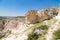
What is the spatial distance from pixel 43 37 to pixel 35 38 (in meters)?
1.22

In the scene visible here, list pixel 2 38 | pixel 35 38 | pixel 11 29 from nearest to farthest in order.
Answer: pixel 35 38, pixel 2 38, pixel 11 29

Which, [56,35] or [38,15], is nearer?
[56,35]

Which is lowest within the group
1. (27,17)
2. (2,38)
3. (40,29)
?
(2,38)

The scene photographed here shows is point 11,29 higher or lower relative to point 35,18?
lower

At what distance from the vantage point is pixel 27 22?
→ 2666 cm

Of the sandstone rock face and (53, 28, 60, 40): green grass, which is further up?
the sandstone rock face

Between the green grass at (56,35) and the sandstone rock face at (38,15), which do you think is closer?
the green grass at (56,35)

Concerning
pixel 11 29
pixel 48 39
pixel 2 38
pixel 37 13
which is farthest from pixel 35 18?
pixel 48 39

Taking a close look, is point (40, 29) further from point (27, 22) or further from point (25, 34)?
point (27, 22)

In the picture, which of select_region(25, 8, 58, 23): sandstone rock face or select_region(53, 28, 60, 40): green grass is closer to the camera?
select_region(53, 28, 60, 40): green grass

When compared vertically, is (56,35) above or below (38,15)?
below

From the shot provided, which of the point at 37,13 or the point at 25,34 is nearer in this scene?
the point at 25,34

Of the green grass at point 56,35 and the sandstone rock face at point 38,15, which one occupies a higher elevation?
the sandstone rock face at point 38,15

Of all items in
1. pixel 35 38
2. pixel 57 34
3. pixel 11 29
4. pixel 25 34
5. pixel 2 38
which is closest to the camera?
pixel 57 34
